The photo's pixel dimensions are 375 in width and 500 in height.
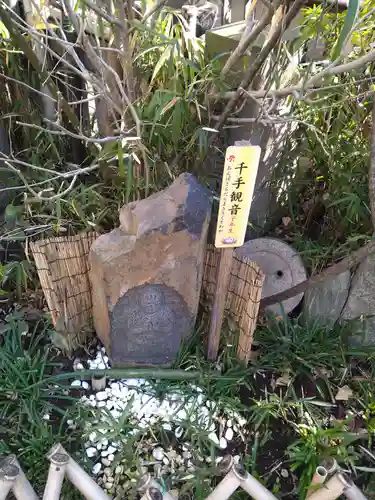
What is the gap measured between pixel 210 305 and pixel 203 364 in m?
0.27

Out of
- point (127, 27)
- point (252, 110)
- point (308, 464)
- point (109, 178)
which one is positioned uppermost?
point (127, 27)

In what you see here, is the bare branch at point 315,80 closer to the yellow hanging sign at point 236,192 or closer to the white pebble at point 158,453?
the yellow hanging sign at point 236,192

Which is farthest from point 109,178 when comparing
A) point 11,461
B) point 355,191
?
point 11,461

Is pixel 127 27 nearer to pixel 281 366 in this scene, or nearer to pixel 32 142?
pixel 32 142

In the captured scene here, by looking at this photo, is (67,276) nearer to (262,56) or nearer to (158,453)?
(158,453)

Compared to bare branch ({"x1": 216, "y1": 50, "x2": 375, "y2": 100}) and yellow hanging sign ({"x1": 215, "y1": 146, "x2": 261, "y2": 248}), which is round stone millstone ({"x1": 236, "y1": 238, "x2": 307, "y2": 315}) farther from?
bare branch ({"x1": 216, "y1": 50, "x2": 375, "y2": 100})

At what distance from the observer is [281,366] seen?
2092 millimetres

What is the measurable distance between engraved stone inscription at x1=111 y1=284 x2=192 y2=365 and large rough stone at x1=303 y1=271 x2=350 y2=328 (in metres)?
0.63

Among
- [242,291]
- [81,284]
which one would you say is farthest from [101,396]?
[242,291]

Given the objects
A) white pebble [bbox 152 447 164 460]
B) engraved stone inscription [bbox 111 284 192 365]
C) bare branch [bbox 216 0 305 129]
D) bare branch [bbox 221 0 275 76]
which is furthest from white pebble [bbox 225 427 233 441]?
bare branch [bbox 221 0 275 76]

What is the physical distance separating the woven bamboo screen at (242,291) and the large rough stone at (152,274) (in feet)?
0.48

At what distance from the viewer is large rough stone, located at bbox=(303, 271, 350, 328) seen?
2.27 meters

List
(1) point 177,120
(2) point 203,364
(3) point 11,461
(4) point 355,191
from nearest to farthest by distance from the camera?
(3) point 11,461
(1) point 177,120
(2) point 203,364
(4) point 355,191

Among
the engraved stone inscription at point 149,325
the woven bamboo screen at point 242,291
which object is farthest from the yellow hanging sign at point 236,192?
the engraved stone inscription at point 149,325
